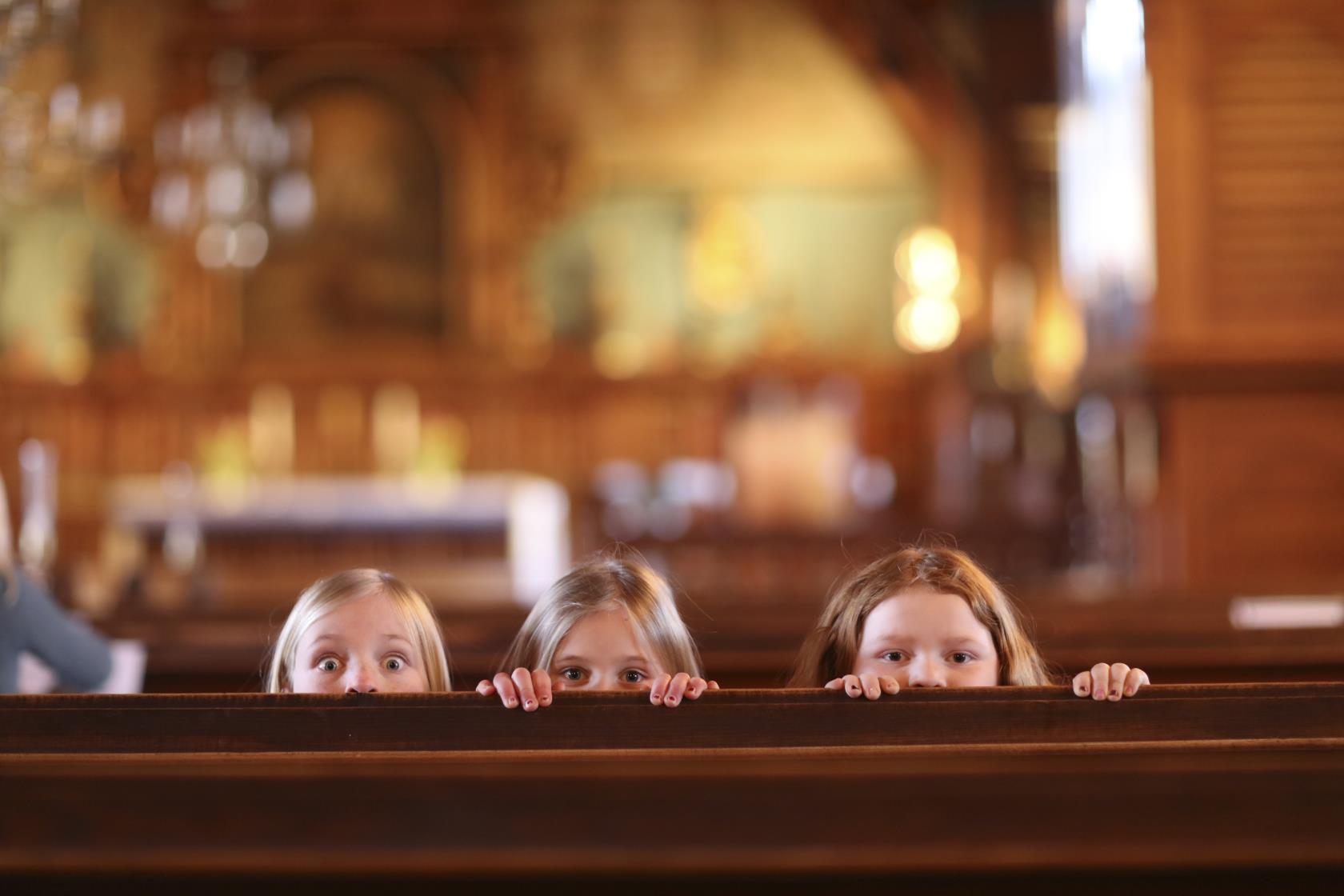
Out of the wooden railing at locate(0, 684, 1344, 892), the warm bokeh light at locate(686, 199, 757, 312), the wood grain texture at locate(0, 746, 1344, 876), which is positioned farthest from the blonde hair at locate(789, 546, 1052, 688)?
the warm bokeh light at locate(686, 199, 757, 312)

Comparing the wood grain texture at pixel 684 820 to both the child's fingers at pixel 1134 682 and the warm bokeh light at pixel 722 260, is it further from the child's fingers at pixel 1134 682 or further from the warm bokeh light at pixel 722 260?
the warm bokeh light at pixel 722 260

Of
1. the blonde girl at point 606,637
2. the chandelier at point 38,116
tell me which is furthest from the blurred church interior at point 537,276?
the blonde girl at point 606,637

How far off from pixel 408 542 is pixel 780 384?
3341 mm

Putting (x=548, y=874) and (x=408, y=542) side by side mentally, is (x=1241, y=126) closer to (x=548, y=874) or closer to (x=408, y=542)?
(x=548, y=874)

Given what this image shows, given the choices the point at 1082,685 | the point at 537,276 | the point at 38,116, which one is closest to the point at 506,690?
the point at 1082,685

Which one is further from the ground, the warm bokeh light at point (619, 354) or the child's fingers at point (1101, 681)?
the warm bokeh light at point (619, 354)

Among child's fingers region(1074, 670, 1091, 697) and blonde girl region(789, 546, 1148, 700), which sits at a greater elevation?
blonde girl region(789, 546, 1148, 700)

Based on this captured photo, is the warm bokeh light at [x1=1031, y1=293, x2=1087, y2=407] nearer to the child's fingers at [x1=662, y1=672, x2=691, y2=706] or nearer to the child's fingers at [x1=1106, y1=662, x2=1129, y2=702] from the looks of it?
the child's fingers at [x1=1106, y1=662, x2=1129, y2=702]

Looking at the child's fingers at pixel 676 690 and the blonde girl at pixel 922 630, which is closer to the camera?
the child's fingers at pixel 676 690

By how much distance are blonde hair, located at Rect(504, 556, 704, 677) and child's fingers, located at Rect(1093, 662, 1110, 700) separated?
69 centimetres

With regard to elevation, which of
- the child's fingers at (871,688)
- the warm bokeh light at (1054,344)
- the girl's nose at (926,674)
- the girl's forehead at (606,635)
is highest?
the warm bokeh light at (1054,344)

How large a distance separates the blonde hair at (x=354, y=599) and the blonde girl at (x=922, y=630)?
53 cm

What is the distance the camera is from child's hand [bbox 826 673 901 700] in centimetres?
Answer: 152

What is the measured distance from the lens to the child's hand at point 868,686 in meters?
1.52
